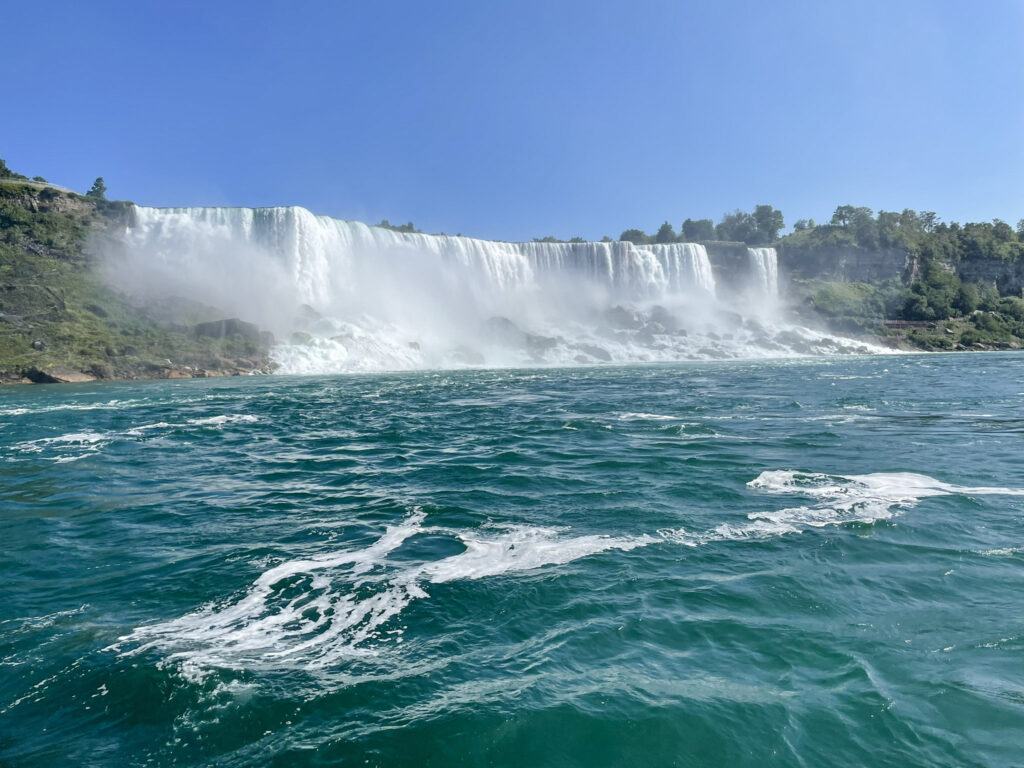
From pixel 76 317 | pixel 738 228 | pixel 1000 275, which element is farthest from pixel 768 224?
pixel 76 317

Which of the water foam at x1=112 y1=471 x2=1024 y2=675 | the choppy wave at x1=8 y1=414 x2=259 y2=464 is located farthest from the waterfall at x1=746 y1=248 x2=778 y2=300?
the water foam at x1=112 y1=471 x2=1024 y2=675

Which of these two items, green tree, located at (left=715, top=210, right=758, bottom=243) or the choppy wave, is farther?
green tree, located at (left=715, top=210, right=758, bottom=243)

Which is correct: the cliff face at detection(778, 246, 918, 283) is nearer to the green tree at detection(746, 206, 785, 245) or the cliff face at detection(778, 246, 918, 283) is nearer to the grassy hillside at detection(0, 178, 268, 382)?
the green tree at detection(746, 206, 785, 245)

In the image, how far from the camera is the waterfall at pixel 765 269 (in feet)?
230

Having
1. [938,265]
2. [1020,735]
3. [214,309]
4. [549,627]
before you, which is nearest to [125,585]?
[549,627]

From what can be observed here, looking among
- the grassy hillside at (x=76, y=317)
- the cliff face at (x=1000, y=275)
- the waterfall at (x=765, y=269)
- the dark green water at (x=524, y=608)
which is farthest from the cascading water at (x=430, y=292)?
the cliff face at (x=1000, y=275)

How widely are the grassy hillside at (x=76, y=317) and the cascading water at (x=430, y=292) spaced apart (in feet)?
7.37

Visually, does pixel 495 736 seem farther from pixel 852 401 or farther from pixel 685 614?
pixel 852 401

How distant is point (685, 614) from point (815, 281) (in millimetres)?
80172

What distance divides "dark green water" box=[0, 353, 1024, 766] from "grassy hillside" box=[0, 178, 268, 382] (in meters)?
27.5

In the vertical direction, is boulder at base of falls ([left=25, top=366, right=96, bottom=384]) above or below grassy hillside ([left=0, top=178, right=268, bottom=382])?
below

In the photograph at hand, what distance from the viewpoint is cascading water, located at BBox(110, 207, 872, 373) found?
4550cm

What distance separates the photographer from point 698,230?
4348 inches

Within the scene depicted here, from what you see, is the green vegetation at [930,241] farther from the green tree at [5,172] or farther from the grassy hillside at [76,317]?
the green tree at [5,172]
